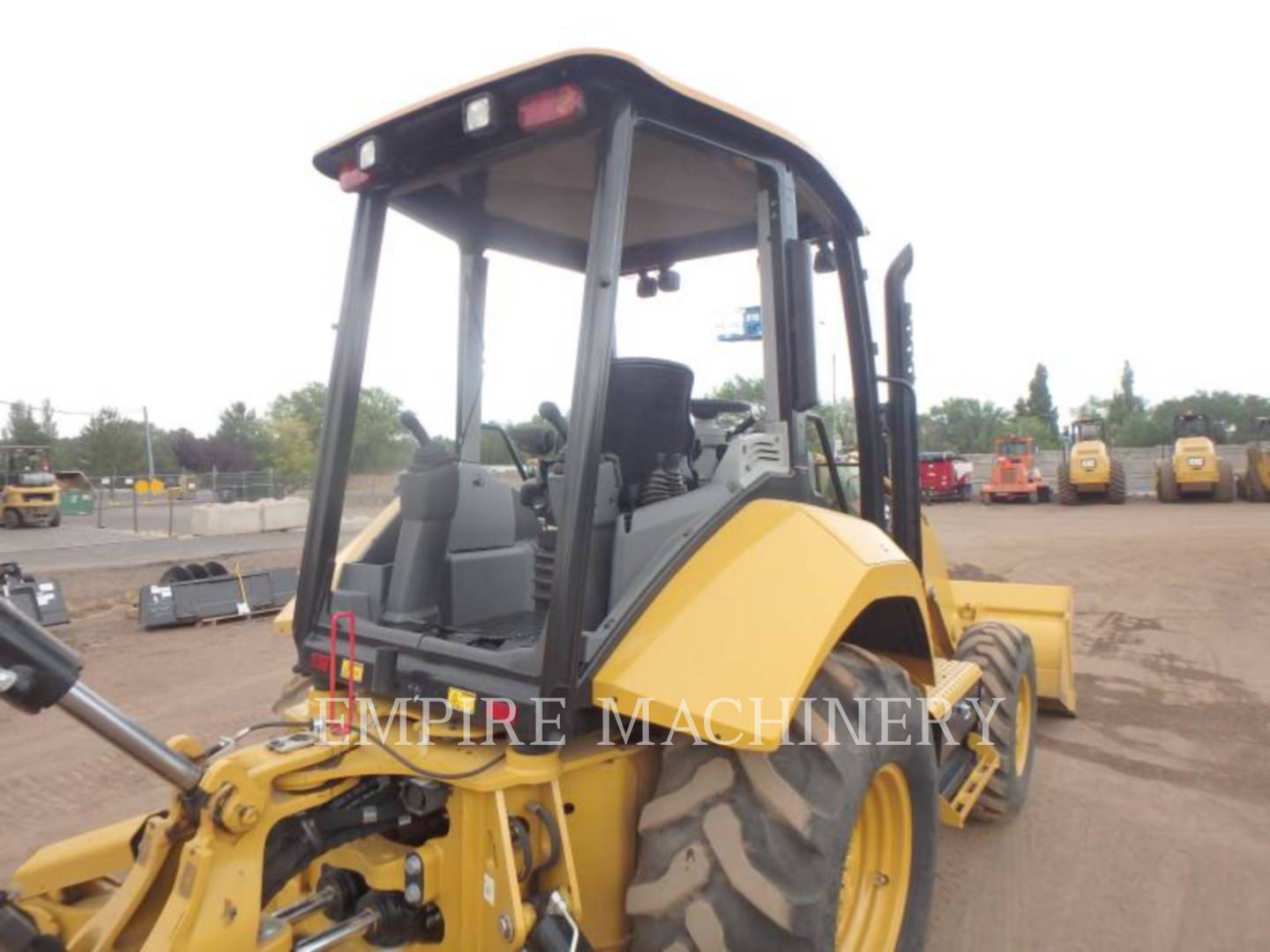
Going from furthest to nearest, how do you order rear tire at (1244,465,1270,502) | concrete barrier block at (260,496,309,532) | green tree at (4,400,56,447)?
green tree at (4,400,56,447)
rear tire at (1244,465,1270,502)
concrete barrier block at (260,496,309,532)

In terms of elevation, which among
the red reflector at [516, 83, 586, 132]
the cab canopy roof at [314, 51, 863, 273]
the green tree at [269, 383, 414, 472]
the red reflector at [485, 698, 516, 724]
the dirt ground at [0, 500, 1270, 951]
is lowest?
the dirt ground at [0, 500, 1270, 951]

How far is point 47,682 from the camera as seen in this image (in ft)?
5.80

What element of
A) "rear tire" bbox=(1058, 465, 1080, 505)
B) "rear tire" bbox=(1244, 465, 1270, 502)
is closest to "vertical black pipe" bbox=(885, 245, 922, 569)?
"rear tire" bbox=(1058, 465, 1080, 505)

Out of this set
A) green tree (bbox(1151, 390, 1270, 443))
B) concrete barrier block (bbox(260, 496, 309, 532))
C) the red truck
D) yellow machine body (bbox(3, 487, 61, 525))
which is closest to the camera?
concrete barrier block (bbox(260, 496, 309, 532))

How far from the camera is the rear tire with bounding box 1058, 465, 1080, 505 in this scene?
23.6 m

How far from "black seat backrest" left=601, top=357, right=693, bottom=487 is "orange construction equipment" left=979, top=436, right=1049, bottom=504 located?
80.2 ft

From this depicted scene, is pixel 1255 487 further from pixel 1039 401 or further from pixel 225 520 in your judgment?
pixel 1039 401

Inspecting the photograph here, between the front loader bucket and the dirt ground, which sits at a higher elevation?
the front loader bucket

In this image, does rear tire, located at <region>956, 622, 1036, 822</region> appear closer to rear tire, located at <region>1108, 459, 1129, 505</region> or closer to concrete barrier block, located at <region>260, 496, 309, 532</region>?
concrete barrier block, located at <region>260, 496, 309, 532</region>

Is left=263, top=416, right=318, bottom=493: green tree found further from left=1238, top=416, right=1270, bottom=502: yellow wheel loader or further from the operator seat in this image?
the operator seat

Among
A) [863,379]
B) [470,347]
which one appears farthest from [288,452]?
[863,379]

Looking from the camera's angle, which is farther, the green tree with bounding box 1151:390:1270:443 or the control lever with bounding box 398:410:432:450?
the green tree with bounding box 1151:390:1270:443

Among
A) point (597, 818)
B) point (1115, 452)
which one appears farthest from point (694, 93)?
point (1115, 452)

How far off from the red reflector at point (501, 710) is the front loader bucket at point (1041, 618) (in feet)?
12.3
